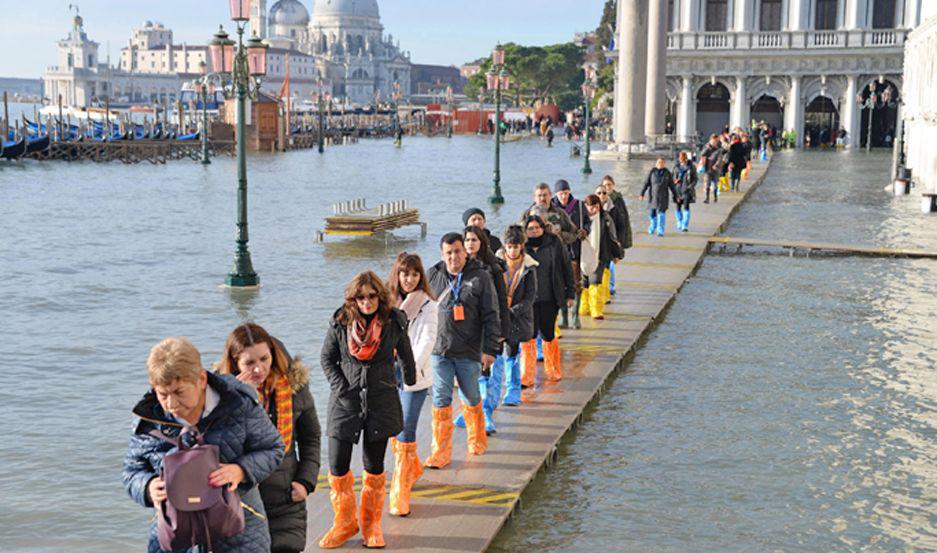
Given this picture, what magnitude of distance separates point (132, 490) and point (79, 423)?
6.37 meters

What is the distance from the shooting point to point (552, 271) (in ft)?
35.3

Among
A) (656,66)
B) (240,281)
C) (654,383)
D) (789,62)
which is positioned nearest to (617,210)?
(654,383)

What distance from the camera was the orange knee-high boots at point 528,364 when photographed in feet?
36.1

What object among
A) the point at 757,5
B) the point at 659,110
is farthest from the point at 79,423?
the point at 757,5

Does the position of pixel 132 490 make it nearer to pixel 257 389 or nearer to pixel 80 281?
pixel 257 389

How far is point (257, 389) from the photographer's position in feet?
18.3

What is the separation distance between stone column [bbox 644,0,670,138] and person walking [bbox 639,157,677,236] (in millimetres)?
31872

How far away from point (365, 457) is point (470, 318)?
154cm

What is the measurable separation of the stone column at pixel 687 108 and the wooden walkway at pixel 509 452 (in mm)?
54089

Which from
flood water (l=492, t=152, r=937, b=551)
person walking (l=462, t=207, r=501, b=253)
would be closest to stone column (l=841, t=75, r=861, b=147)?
flood water (l=492, t=152, r=937, b=551)

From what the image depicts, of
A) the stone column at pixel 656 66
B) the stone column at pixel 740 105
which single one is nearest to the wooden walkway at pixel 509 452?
the stone column at pixel 656 66

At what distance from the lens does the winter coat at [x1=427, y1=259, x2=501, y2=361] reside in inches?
335

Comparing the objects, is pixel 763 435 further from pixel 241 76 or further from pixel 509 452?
pixel 241 76

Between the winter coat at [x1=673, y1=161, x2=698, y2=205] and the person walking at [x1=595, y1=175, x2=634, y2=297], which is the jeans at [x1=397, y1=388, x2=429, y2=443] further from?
the winter coat at [x1=673, y1=161, x2=698, y2=205]
